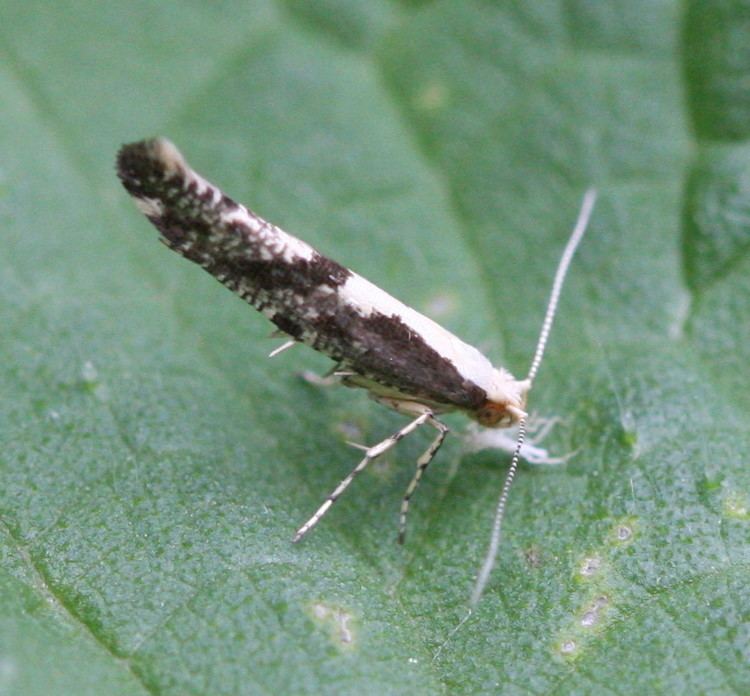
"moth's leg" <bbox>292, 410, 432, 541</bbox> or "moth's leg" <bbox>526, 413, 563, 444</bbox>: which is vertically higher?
"moth's leg" <bbox>292, 410, 432, 541</bbox>

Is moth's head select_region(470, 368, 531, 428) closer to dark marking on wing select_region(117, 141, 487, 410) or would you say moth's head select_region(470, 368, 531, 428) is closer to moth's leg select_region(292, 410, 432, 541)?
dark marking on wing select_region(117, 141, 487, 410)

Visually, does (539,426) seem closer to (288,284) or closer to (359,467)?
(359,467)

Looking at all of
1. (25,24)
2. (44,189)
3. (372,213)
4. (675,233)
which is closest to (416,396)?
(372,213)

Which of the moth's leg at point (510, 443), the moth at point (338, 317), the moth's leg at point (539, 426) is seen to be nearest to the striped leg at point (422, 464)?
Answer: the moth at point (338, 317)

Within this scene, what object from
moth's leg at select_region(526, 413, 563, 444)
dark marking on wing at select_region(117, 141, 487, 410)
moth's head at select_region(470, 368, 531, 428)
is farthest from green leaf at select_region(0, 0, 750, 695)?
dark marking on wing at select_region(117, 141, 487, 410)

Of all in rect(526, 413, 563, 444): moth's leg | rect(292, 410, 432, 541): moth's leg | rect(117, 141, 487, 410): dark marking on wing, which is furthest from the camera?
rect(526, 413, 563, 444): moth's leg

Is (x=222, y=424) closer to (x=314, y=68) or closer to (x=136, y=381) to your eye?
(x=136, y=381)
